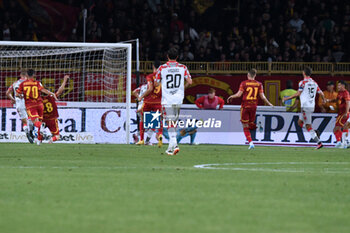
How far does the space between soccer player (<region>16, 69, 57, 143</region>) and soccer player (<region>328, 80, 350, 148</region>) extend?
7.34 m

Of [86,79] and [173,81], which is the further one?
[86,79]

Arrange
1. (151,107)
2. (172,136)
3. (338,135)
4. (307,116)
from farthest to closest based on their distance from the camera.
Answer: (338,135)
(151,107)
(307,116)
(172,136)

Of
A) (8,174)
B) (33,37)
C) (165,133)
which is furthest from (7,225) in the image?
(33,37)

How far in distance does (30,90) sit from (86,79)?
5.10m

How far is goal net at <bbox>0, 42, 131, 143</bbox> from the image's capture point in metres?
21.0

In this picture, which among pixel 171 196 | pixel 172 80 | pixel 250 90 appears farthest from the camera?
pixel 250 90

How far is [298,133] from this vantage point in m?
21.0

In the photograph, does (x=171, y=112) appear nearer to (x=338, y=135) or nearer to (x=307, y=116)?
(x=307, y=116)

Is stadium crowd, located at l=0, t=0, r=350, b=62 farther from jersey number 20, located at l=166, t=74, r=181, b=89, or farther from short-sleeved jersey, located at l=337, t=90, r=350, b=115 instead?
jersey number 20, located at l=166, t=74, r=181, b=89

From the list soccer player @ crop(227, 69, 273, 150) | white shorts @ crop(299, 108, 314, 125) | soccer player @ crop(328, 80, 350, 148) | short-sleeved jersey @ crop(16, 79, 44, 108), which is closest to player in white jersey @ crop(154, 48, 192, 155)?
soccer player @ crop(227, 69, 273, 150)

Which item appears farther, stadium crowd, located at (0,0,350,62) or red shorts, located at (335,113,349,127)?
stadium crowd, located at (0,0,350,62)

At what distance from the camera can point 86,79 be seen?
920 inches

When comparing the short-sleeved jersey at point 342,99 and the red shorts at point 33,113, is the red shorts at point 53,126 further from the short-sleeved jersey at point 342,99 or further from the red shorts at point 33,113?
the short-sleeved jersey at point 342,99

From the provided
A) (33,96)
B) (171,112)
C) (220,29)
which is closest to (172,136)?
(171,112)
